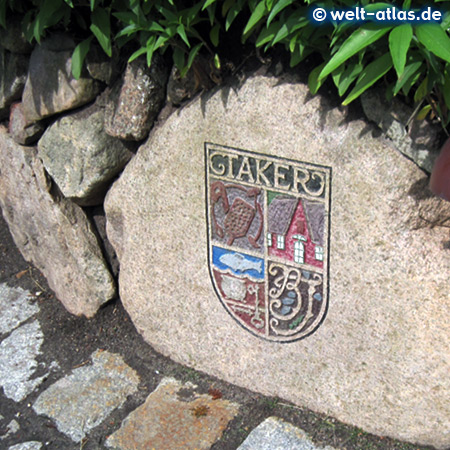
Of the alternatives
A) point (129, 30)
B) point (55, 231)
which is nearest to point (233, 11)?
point (129, 30)

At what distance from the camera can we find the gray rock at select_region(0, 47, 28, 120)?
261 cm

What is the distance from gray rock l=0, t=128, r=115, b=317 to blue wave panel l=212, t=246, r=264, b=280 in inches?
24.5

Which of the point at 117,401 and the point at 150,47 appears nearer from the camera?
the point at 150,47

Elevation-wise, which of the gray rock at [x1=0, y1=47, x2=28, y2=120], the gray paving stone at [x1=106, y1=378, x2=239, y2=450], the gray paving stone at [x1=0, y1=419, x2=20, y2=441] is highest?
the gray rock at [x1=0, y1=47, x2=28, y2=120]

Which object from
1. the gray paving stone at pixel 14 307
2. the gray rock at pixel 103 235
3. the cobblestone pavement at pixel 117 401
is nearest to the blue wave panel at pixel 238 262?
the cobblestone pavement at pixel 117 401

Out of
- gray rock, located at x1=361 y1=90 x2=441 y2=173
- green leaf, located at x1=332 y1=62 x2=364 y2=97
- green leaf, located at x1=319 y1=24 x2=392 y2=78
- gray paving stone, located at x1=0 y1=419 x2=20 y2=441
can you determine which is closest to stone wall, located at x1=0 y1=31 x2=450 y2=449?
gray rock, located at x1=361 y1=90 x2=441 y2=173

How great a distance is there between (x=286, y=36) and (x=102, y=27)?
674 millimetres

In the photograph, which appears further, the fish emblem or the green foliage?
the fish emblem

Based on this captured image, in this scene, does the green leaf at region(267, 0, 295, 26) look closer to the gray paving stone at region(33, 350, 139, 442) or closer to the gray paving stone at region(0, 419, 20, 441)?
the gray paving stone at region(33, 350, 139, 442)

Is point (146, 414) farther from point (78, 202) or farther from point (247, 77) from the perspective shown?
point (247, 77)

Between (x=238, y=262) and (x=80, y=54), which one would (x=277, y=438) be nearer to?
(x=238, y=262)

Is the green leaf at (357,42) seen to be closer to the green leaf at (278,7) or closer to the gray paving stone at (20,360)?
the green leaf at (278,7)

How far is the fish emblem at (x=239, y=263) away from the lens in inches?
86.1

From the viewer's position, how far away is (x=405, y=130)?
1.76 m
